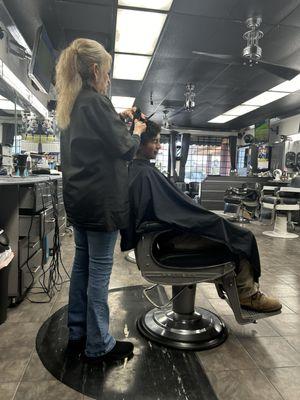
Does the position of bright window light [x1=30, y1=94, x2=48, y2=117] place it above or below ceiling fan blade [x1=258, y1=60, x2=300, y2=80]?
below

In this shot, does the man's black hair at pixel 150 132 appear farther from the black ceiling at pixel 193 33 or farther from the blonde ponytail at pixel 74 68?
the black ceiling at pixel 193 33

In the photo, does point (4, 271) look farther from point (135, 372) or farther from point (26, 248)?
point (135, 372)

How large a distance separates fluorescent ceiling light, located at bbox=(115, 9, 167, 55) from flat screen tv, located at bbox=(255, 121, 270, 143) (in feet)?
16.6

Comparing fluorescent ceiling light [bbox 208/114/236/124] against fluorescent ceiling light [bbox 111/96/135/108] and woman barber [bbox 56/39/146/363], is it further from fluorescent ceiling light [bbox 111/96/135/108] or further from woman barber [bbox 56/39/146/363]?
woman barber [bbox 56/39/146/363]

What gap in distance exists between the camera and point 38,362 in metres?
1.36

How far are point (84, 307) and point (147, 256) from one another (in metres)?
0.43

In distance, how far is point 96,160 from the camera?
121 centimetres

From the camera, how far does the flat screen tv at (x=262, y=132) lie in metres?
8.17

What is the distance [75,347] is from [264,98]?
21.5 feet

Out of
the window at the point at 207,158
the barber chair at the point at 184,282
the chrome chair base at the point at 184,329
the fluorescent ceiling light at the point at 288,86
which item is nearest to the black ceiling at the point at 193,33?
the fluorescent ceiling light at the point at 288,86

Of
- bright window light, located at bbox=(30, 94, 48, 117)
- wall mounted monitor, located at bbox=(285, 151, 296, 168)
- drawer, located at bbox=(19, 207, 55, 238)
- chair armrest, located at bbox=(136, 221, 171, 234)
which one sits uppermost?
bright window light, located at bbox=(30, 94, 48, 117)

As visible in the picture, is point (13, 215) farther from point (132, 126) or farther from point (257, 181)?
point (257, 181)

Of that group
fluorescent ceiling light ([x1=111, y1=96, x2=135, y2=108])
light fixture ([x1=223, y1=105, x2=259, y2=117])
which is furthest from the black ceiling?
light fixture ([x1=223, y1=105, x2=259, y2=117])

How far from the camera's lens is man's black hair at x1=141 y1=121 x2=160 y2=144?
5.09 feet
